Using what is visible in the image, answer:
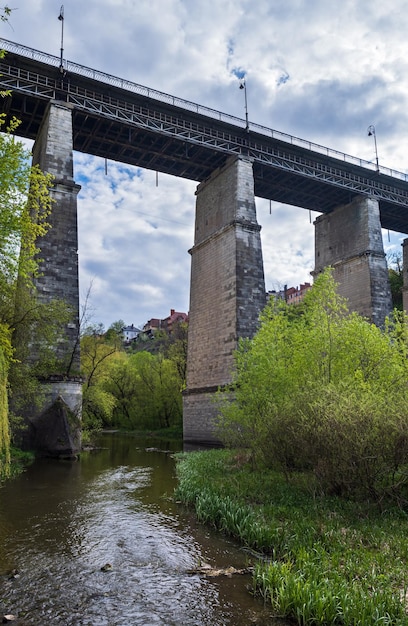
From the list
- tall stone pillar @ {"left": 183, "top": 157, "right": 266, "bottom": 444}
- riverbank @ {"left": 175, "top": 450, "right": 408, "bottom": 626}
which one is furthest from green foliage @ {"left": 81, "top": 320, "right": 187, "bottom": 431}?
riverbank @ {"left": 175, "top": 450, "right": 408, "bottom": 626}

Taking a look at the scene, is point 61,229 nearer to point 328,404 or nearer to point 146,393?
point 328,404

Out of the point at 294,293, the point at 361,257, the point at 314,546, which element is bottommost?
the point at 314,546

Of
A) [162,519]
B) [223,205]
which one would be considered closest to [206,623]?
[162,519]

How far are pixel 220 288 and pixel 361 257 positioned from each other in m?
12.9

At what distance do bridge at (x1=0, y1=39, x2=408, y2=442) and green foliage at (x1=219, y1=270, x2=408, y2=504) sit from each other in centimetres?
1033

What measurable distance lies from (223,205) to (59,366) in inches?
597

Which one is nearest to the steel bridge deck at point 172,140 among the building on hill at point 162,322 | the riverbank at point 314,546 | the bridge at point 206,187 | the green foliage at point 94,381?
the bridge at point 206,187

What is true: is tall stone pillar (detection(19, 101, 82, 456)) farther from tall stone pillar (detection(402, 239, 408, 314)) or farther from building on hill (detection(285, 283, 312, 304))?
building on hill (detection(285, 283, 312, 304))

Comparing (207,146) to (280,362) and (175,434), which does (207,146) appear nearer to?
(280,362)

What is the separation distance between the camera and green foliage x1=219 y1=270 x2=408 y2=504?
29.2ft

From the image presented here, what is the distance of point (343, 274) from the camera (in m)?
36.7

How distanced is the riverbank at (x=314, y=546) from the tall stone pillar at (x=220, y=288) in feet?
50.2

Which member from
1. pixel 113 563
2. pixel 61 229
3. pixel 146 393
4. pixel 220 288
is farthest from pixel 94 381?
pixel 113 563

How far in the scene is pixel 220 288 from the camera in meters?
29.1
